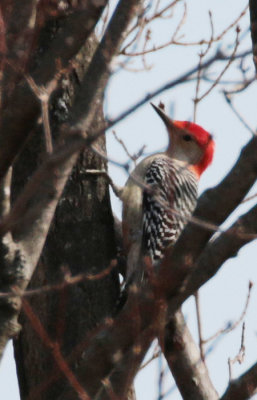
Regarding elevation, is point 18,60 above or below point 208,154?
below

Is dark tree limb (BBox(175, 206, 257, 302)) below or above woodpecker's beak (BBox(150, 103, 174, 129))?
below

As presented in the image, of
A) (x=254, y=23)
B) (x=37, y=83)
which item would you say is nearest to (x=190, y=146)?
(x=254, y=23)

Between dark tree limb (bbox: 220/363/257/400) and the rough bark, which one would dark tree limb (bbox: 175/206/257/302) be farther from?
the rough bark

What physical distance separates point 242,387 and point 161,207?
3.80 metres

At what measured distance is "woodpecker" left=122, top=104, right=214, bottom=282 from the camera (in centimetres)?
745

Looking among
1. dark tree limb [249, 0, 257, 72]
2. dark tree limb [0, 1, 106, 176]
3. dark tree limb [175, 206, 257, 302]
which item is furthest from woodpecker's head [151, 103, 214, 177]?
dark tree limb [175, 206, 257, 302]

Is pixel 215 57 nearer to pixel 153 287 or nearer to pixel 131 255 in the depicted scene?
pixel 153 287

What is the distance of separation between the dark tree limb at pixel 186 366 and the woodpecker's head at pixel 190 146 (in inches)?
134

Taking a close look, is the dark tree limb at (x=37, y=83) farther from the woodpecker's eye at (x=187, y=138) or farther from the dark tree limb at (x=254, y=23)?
the woodpecker's eye at (x=187, y=138)

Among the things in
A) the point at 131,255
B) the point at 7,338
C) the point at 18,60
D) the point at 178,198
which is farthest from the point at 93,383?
Answer: the point at 178,198

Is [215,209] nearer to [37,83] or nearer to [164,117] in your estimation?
[37,83]

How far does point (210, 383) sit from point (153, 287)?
Answer: 68.9 inches

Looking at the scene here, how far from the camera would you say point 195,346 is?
18.1 ft

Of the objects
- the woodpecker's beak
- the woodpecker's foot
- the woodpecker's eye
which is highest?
the woodpecker's beak
